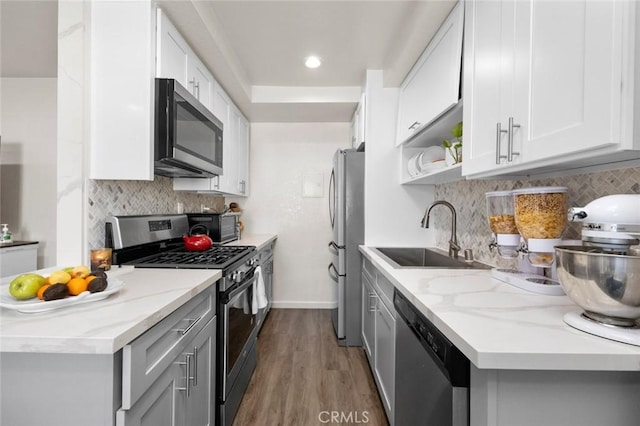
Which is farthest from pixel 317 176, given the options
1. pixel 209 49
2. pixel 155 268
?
pixel 155 268

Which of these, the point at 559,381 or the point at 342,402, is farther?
the point at 342,402

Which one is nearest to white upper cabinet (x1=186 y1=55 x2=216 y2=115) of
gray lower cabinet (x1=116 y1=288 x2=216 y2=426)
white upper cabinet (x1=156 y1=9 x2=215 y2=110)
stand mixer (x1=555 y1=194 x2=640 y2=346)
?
white upper cabinet (x1=156 y1=9 x2=215 y2=110)

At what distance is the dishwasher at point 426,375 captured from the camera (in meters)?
0.79

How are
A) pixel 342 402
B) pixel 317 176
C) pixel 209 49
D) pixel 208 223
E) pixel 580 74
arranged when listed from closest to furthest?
pixel 580 74 → pixel 342 402 → pixel 209 49 → pixel 208 223 → pixel 317 176

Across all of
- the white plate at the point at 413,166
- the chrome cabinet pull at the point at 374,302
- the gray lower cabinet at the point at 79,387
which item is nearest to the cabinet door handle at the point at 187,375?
the gray lower cabinet at the point at 79,387

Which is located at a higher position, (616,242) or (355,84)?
(355,84)

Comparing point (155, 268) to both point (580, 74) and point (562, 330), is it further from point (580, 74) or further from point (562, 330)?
point (580, 74)

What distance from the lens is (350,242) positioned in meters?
2.71

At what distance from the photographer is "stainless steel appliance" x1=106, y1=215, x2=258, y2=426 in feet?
5.10

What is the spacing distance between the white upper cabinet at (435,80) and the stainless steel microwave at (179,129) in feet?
4.53

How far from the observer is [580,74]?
0.80 meters

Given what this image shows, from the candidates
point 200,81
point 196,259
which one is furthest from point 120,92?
point 196,259

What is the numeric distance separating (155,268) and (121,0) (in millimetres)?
1336

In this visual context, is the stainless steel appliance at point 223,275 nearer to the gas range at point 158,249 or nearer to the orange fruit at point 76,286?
the gas range at point 158,249
